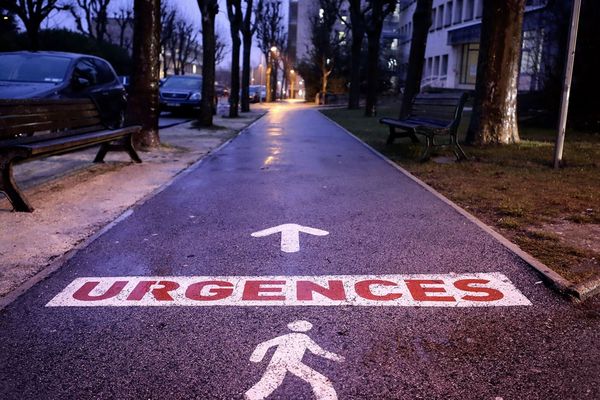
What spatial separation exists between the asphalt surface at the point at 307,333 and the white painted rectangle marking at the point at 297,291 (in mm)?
94

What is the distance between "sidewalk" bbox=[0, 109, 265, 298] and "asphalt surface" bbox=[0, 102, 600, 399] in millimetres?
315

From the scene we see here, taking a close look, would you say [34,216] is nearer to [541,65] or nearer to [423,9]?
[423,9]

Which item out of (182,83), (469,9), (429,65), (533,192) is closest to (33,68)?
(533,192)

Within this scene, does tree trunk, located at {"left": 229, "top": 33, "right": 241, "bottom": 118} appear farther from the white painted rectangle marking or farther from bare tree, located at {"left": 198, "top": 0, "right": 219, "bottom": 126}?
the white painted rectangle marking

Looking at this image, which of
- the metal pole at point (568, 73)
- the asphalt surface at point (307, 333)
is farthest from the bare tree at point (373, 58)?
the asphalt surface at point (307, 333)

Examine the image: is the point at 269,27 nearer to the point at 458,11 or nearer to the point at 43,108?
the point at 458,11

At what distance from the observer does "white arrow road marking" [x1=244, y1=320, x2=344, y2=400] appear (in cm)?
273

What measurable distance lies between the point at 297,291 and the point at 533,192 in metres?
4.80

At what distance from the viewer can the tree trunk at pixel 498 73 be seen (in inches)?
460

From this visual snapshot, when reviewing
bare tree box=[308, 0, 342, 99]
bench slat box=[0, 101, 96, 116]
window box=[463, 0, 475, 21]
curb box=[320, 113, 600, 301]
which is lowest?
curb box=[320, 113, 600, 301]

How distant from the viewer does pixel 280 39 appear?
76062mm

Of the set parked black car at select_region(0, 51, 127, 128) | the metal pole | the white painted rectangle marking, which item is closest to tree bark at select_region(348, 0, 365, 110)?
parked black car at select_region(0, 51, 127, 128)

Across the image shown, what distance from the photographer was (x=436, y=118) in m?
11.8

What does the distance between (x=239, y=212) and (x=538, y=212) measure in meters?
3.35
